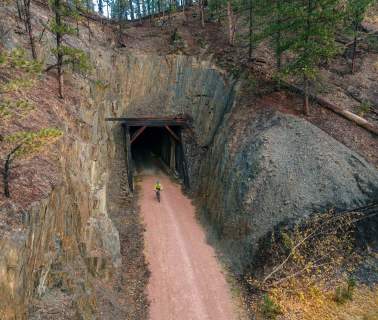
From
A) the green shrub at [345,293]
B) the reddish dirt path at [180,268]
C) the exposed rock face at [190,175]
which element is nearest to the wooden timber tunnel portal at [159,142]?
the exposed rock face at [190,175]

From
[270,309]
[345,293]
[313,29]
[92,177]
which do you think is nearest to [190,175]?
[92,177]

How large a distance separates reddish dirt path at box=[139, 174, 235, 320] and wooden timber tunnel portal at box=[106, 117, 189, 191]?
4.44 meters

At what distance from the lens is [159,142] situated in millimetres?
40281

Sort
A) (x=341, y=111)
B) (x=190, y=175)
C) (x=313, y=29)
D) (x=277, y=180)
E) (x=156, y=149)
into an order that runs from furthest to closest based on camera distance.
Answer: (x=156, y=149) < (x=190, y=175) < (x=341, y=111) < (x=313, y=29) < (x=277, y=180)

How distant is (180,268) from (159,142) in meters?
22.2

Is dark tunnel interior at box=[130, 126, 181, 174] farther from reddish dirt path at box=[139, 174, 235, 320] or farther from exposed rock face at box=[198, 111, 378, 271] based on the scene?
exposed rock face at box=[198, 111, 378, 271]

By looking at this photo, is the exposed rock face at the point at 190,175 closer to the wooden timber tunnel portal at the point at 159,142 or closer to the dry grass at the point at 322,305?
the wooden timber tunnel portal at the point at 159,142

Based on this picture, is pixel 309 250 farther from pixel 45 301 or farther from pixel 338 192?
pixel 45 301

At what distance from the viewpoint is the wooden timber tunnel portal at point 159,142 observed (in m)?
30.2

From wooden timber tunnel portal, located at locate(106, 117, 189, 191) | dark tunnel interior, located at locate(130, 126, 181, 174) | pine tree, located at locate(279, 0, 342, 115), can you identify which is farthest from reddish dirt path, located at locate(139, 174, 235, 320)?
pine tree, located at locate(279, 0, 342, 115)

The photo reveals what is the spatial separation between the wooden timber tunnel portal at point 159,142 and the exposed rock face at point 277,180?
7.25m

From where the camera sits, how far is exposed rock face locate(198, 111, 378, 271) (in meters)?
19.6

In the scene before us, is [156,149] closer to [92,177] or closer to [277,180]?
[92,177]

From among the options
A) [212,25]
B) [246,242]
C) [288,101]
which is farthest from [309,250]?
[212,25]
